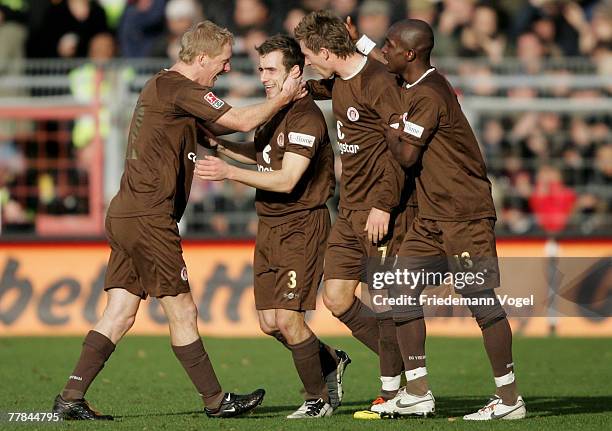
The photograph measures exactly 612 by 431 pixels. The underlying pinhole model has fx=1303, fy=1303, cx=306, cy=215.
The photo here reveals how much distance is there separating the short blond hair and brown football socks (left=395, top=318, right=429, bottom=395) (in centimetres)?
218

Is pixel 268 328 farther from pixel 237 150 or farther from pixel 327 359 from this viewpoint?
pixel 237 150

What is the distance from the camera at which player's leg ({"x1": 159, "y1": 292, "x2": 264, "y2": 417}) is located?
8492 mm

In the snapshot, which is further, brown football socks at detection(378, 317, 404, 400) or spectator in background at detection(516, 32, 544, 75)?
spectator in background at detection(516, 32, 544, 75)

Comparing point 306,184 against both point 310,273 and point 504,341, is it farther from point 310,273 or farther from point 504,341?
point 504,341

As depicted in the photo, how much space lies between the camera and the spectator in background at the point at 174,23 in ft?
55.4

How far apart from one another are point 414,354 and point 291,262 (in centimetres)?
109

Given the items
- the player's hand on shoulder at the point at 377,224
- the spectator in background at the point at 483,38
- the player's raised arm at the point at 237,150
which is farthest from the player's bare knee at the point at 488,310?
the spectator in background at the point at 483,38

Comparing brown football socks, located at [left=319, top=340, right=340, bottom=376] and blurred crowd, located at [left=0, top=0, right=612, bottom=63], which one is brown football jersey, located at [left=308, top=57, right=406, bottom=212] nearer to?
brown football socks, located at [left=319, top=340, right=340, bottom=376]

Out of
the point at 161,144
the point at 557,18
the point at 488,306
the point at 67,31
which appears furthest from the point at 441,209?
the point at 557,18

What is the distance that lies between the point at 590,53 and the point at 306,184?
939cm

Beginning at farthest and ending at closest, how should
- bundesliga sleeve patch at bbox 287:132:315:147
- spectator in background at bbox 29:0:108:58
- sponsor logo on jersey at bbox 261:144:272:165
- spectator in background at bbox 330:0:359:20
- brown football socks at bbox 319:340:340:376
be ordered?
spectator in background at bbox 330:0:359:20 < spectator in background at bbox 29:0:108:58 < brown football socks at bbox 319:340:340:376 < sponsor logo on jersey at bbox 261:144:272:165 < bundesliga sleeve patch at bbox 287:132:315:147

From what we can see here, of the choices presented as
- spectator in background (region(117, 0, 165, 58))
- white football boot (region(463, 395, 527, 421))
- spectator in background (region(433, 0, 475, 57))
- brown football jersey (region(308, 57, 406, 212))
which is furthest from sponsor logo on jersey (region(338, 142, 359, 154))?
spectator in background (region(117, 0, 165, 58))

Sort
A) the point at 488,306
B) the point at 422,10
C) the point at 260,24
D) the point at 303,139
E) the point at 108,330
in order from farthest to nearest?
1. the point at 422,10
2. the point at 260,24
3. the point at 303,139
4. the point at 108,330
5. the point at 488,306

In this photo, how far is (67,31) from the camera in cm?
1706
